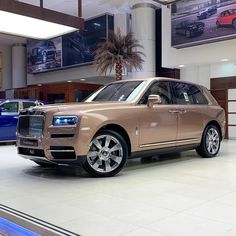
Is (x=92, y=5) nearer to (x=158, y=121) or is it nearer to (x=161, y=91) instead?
(x=161, y=91)

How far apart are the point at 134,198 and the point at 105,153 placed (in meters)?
1.27

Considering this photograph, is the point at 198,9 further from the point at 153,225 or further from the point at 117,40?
the point at 153,225

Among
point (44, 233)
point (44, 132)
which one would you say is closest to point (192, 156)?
point (44, 132)

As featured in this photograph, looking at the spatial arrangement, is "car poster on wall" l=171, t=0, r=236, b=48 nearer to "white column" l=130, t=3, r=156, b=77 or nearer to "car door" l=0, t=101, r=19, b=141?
"white column" l=130, t=3, r=156, b=77

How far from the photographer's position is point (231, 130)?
39.9 feet

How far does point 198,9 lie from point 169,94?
18.7 feet

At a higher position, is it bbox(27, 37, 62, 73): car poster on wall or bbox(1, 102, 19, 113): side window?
bbox(27, 37, 62, 73): car poster on wall

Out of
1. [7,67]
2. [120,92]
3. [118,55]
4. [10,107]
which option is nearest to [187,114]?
[120,92]

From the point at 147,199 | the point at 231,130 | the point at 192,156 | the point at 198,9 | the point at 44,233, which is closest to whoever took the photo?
the point at 44,233

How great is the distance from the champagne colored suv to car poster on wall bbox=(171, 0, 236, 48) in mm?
4240

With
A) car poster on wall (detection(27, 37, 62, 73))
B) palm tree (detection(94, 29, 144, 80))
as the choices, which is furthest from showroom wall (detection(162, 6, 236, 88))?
car poster on wall (detection(27, 37, 62, 73))

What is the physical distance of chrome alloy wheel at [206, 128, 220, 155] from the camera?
694cm

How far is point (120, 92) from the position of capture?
237 inches

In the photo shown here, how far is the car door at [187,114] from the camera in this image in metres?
6.28
